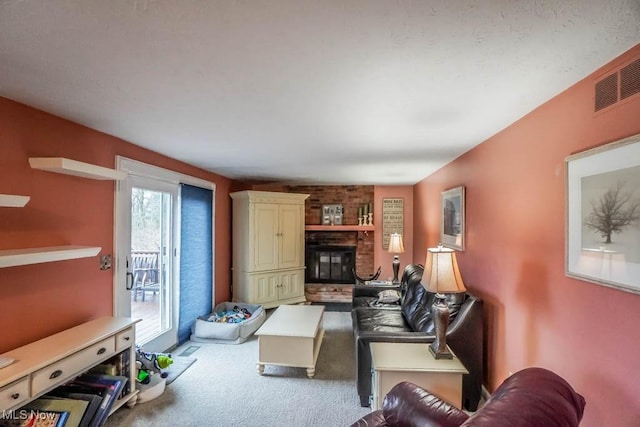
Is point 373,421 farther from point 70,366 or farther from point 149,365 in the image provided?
point 149,365

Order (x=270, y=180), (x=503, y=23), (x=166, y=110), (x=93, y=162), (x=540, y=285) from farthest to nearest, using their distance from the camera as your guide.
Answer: (x=270, y=180) → (x=93, y=162) → (x=166, y=110) → (x=540, y=285) → (x=503, y=23)

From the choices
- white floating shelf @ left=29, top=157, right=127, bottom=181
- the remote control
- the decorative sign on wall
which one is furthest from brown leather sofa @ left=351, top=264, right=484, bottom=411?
the decorative sign on wall

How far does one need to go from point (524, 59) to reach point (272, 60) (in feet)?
3.61

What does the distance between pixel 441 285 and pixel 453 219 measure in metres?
1.52

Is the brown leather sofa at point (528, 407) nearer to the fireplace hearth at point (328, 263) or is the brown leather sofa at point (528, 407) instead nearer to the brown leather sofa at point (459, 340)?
the brown leather sofa at point (459, 340)

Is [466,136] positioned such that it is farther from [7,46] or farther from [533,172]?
[7,46]

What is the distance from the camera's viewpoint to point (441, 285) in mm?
2238

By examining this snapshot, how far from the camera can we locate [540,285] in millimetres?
1947

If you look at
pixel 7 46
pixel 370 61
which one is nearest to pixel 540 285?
pixel 370 61

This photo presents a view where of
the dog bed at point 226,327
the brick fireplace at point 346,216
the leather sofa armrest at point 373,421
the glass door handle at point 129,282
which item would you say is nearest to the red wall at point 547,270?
the leather sofa armrest at point 373,421

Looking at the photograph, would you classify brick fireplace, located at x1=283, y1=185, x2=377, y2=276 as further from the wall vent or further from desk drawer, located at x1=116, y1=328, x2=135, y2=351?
the wall vent

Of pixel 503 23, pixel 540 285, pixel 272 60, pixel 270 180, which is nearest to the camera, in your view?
pixel 503 23

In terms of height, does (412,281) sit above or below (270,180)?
below

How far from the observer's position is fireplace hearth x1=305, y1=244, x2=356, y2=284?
6.00 m
